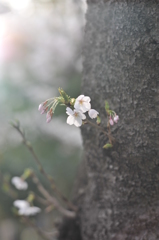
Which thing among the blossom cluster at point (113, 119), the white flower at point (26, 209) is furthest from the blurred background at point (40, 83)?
the blossom cluster at point (113, 119)

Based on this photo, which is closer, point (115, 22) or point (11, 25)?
point (115, 22)

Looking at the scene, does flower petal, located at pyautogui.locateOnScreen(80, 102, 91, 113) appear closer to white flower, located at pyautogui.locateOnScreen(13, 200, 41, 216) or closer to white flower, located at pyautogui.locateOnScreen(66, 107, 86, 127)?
white flower, located at pyautogui.locateOnScreen(66, 107, 86, 127)

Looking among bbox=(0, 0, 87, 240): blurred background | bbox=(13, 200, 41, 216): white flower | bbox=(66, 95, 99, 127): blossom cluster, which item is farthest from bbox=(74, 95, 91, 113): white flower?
bbox=(0, 0, 87, 240): blurred background

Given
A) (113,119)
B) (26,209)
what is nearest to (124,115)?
(113,119)

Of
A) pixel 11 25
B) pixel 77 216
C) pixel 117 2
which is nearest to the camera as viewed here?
pixel 117 2

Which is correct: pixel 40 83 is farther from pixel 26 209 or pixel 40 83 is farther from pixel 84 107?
pixel 84 107

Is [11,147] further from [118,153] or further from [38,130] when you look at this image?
[118,153]

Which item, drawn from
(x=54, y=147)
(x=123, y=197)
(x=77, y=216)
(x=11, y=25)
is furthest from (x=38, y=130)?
(x=123, y=197)
